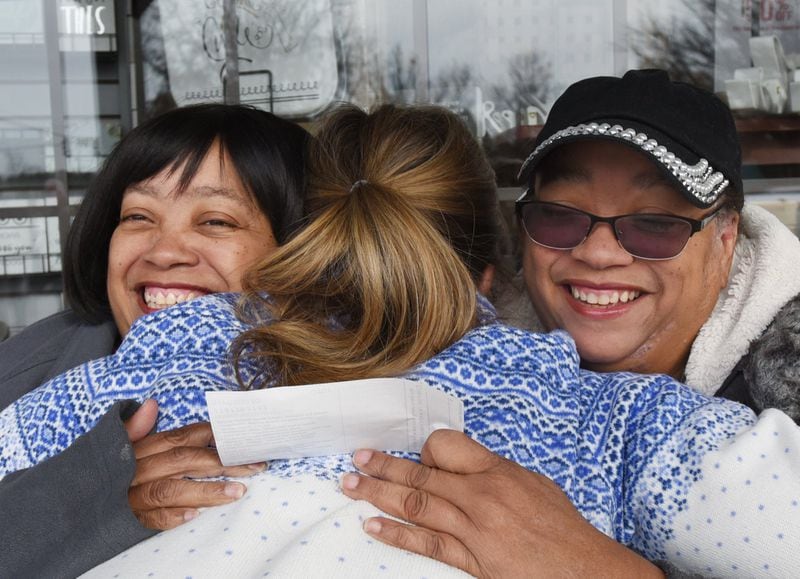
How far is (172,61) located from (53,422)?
13.6 ft

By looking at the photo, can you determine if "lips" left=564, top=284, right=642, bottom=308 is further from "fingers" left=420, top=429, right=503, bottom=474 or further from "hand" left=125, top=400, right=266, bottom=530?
"hand" left=125, top=400, right=266, bottom=530

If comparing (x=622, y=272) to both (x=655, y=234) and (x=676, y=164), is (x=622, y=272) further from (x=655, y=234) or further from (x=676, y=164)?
(x=676, y=164)

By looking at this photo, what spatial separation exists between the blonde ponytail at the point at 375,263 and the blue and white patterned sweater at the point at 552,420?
9 cm

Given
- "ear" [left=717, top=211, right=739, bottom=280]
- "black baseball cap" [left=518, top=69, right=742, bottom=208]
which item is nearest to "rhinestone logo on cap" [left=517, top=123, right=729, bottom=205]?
"black baseball cap" [left=518, top=69, right=742, bottom=208]

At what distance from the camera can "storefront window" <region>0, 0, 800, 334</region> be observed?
4.87m

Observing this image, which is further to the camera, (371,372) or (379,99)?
(379,99)

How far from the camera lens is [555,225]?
1.94 m

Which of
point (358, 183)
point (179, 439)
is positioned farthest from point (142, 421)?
point (358, 183)

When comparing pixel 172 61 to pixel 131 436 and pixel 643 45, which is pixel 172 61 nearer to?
pixel 643 45

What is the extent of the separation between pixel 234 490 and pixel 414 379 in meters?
0.34

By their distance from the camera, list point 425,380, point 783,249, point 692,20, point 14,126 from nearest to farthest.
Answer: point 425,380
point 783,249
point 692,20
point 14,126

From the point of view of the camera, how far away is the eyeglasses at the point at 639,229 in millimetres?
1834

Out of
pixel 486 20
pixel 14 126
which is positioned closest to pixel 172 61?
pixel 14 126

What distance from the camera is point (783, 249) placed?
75.7 inches
